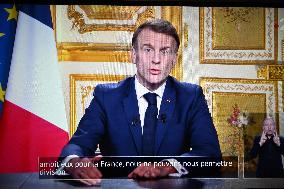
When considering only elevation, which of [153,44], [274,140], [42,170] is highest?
[153,44]

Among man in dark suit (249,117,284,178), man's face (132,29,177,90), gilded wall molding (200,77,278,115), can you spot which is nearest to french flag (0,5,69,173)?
man's face (132,29,177,90)

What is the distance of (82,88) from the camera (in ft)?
7.57

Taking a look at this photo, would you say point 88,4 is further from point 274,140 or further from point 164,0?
point 274,140

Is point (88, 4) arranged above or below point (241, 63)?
above

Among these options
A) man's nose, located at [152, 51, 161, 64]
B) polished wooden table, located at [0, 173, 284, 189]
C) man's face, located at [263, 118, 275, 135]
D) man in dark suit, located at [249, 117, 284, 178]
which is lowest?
polished wooden table, located at [0, 173, 284, 189]

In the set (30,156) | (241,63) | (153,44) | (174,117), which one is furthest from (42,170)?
(241,63)

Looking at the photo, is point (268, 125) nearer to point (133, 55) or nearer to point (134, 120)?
point (134, 120)

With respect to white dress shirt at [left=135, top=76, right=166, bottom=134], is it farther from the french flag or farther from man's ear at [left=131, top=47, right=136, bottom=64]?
the french flag

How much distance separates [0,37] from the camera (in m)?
2.39

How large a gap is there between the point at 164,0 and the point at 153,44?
0.91 ft

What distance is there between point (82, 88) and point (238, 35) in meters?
0.96

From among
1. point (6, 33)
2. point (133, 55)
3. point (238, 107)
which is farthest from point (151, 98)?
point (6, 33)

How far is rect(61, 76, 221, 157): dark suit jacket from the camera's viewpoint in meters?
2.29

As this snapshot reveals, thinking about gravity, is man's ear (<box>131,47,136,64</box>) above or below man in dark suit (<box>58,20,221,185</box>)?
above
